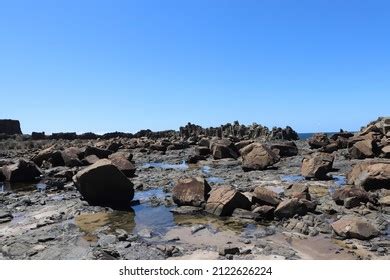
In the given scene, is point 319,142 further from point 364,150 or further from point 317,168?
point 317,168

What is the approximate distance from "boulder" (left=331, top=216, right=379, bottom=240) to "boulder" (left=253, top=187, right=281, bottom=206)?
239 cm

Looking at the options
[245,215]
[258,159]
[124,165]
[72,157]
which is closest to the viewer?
[245,215]

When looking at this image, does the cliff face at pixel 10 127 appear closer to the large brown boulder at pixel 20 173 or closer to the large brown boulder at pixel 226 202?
the large brown boulder at pixel 20 173

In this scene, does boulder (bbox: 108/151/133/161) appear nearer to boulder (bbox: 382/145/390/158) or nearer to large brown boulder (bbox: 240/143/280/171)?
large brown boulder (bbox: 240/143/280/171)

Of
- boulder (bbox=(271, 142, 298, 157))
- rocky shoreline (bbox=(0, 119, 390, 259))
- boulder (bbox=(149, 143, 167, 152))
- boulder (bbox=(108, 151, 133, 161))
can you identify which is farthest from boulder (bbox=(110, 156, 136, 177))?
boulder (bbox=(149, 143, 167, 152))

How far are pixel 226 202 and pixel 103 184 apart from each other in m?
4.31

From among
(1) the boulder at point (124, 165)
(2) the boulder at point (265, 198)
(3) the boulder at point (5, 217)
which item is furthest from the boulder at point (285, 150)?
(3) the boulder at point (5, 217)

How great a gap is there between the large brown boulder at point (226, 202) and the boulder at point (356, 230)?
3.01 m

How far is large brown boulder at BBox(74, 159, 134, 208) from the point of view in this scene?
12.9 m

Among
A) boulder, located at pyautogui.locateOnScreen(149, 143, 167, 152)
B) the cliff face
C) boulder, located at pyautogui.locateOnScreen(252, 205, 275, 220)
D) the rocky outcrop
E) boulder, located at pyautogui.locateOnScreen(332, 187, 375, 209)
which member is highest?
the cliff face

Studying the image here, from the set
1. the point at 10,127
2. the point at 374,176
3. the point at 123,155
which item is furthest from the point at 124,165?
the point at 10,127

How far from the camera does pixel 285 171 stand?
19547 mm

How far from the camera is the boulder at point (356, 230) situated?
28.4 ft

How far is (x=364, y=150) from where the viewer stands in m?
21.6
